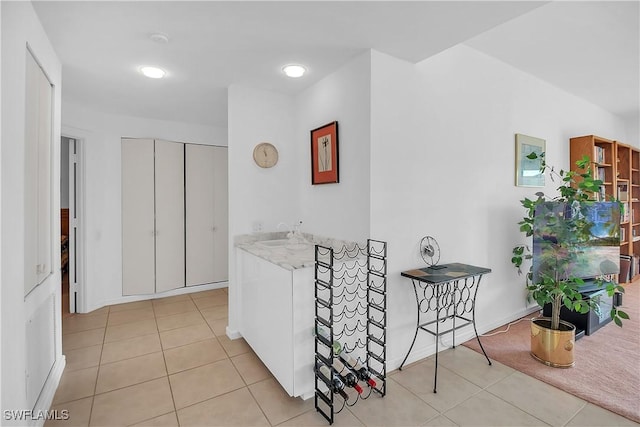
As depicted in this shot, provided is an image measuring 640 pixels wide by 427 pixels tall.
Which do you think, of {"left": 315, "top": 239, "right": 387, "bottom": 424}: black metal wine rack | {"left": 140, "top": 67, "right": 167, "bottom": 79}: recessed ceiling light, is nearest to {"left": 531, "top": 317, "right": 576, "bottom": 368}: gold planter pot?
{"left": 315, "top": 239, "right": 387, "bottom": 424}: black metal wine rack

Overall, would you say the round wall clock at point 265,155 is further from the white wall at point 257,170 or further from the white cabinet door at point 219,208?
the white cabinet door at point 219,208

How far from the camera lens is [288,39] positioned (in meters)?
2.11

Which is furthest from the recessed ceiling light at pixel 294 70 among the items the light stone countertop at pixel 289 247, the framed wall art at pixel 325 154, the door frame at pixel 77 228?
the door frame at pixel 77 228

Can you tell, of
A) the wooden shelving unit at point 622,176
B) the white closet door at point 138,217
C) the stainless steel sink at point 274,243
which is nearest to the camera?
the stainless steel sink at point 274,243

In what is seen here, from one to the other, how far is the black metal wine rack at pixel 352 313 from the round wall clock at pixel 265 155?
3.87 ft

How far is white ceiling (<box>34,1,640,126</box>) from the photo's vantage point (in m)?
1.78

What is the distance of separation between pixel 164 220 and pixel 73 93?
1680 mm

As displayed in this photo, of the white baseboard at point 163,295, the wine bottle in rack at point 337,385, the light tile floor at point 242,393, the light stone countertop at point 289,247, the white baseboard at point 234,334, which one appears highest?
the light stone countertop at point 289,247

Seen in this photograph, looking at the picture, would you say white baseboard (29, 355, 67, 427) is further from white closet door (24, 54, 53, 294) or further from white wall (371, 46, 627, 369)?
white wall (371, 46, 627, 369)

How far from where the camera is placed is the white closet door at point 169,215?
13.5 feet

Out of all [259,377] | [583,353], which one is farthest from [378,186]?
[583,353]

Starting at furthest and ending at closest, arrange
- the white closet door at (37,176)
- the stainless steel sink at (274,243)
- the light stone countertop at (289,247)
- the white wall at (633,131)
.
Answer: the white wall at (633,131) → the stainless steel sink at (274,243) → the light stone countertop at (289,247) → the white closet door at (37,176)

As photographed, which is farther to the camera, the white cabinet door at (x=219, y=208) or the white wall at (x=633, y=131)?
the white wall at (x=633, y=131)

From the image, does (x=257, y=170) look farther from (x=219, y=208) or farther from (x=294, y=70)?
(x=219, y=208)
